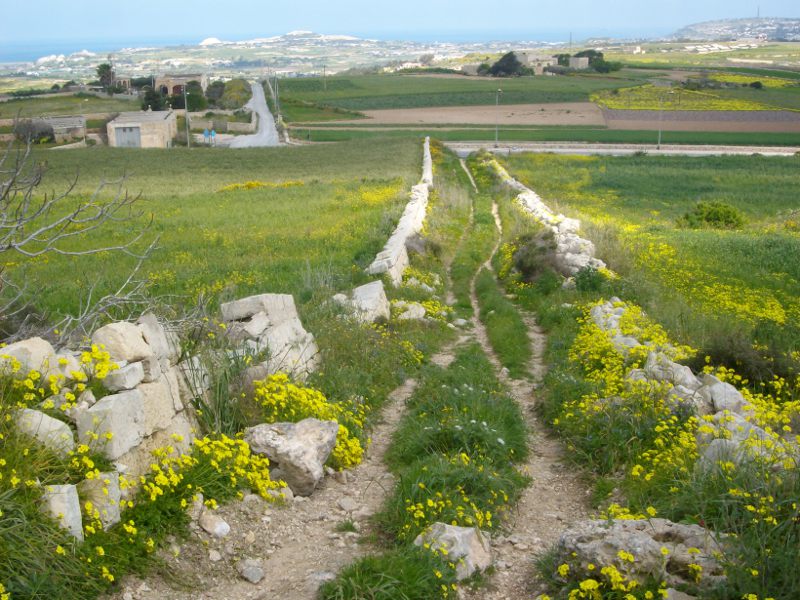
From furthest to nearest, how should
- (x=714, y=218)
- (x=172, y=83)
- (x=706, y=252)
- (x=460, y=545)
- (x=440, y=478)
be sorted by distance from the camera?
1. (x=172, y=83)
2. (x=714, y=218)
3. (x=706, y=252)
4. (x=440, y=478)
5. (x=460, y=545)

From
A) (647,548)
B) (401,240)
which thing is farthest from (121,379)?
(401,240)

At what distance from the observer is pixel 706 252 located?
20.8 meters

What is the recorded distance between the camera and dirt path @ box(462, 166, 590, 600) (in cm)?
636

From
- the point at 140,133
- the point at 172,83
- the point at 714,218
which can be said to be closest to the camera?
the point at 714,218

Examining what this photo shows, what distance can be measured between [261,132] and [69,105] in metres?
27.6

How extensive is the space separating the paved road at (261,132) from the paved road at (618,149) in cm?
1820

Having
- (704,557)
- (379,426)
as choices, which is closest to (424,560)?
(704,557)

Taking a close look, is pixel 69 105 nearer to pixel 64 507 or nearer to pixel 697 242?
pixel 697 242

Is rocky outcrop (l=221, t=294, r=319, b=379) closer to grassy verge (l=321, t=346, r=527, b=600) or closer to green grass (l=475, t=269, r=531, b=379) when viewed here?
grassy verge (l=321, t=346, r=527, b=600)

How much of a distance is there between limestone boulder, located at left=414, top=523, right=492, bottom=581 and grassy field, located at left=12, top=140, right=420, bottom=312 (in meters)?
4.24

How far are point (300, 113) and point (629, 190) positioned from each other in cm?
6348

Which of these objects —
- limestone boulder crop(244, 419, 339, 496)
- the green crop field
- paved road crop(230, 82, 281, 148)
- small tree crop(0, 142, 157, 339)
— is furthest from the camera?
paved road crop(230, 82, 281, 148)

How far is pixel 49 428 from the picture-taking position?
19.6 feet

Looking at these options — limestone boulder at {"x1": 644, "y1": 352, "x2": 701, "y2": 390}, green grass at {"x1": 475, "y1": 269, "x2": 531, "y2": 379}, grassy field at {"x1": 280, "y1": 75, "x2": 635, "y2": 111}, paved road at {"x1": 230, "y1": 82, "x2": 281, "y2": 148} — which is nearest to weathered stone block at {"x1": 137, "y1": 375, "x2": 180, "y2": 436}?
limestone boulder at {"x1": 644, "y1": 352, "x2": 701, "y2": 390}
